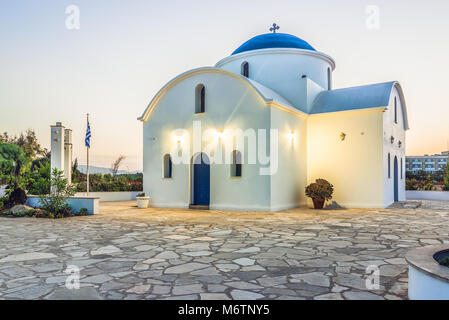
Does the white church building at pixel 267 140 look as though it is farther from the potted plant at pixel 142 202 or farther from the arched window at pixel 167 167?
the potted plant at pixel 142 202

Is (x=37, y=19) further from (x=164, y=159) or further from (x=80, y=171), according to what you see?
(x=80, y=171)

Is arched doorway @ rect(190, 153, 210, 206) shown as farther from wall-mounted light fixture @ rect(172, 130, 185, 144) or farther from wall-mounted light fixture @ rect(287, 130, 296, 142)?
wall-mounted light fixture @ rect(287, 130, 296, 142)

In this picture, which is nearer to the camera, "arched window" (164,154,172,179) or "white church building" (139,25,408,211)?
"white church building" (139,25,408,211)

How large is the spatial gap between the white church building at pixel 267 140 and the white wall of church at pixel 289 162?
0.14ft

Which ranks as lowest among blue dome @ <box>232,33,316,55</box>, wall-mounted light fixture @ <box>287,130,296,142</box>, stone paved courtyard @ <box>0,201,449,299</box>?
stone paved courtyard @ <box>0,201,449,299</box>

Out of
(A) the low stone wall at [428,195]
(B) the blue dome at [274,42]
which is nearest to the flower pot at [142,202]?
(B) the blue dome at [274,42]

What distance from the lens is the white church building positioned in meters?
13.4

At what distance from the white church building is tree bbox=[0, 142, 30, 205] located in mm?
5167

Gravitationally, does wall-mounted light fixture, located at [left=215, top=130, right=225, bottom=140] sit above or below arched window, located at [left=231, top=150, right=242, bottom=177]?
above

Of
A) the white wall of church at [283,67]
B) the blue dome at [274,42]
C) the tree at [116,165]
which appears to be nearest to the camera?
the white wall of church at [283,67]

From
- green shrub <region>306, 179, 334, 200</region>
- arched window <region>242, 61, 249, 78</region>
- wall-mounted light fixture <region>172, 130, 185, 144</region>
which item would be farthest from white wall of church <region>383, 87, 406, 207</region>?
wall-mounted light fixture <region>172, 130, 185, 144</region>

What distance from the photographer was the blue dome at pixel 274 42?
58.3ft
